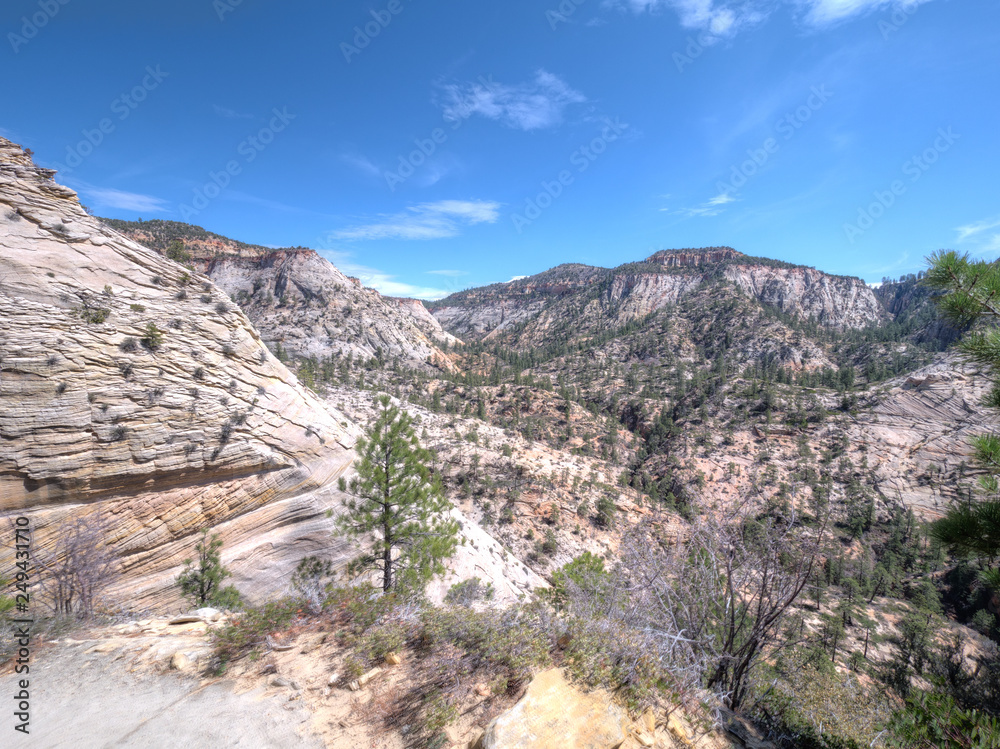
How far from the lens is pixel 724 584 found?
6570 millimetres

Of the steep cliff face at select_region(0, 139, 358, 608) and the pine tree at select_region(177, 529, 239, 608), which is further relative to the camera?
the pine tree at select_region(177, 529, 239, 608)

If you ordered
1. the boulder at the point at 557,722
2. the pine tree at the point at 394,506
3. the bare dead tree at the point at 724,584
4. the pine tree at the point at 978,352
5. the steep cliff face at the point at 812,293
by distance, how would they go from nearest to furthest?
1. the boulder at the point at 557,722
2. the pine tree at the point at 978,352
3. the bare dead tree at the point at 724,584
4. the pine tree at the point at 394,506
5. the steep cliff face at the point at 812,293

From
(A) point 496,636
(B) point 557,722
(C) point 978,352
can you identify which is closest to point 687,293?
(C) point 978,352

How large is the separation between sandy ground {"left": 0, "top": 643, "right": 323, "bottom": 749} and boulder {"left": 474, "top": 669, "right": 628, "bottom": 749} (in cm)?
215

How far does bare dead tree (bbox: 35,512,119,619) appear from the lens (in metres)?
7.76

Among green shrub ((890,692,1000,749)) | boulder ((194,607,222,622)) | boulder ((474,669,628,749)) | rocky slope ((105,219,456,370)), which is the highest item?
rocky slope ((105,219,456,370))

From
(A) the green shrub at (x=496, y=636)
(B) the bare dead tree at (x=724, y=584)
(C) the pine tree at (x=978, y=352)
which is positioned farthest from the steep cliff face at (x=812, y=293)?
(A) the green shrub at (x=496, y=636)

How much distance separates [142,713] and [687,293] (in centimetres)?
12820

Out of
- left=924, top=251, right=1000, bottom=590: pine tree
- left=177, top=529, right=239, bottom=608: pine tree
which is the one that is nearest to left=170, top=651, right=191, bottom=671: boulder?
left=177, top=529, right=239, bottom=608: pine tree

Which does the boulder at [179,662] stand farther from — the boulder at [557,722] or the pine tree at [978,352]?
the pine tree at [978,352]

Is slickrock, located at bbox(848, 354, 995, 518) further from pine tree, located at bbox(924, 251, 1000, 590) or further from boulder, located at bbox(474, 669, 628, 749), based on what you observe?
boulder, located at bbox(474, 669, 628, 749)

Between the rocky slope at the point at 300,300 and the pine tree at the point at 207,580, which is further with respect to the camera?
the rocky slope at the point at 300,300

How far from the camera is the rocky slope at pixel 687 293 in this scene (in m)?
114

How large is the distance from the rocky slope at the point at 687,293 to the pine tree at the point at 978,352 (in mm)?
110806
